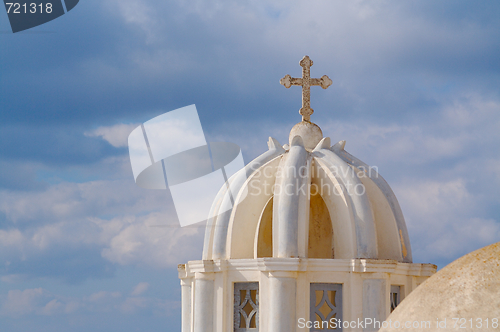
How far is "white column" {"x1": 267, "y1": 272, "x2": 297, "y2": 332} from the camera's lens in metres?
13.5

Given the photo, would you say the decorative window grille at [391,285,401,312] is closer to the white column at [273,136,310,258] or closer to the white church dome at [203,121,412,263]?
the white church dome at [203,121,412,263]

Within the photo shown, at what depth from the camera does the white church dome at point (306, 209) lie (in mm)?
14188

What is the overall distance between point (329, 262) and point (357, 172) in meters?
2.75

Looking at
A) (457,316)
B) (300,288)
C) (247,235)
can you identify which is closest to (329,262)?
(300,288)

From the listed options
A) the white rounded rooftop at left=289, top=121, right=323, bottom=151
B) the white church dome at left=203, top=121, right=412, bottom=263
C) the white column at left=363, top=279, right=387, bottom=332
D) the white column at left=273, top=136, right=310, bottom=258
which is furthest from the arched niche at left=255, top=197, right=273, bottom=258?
the white column at left=363, top=279, right=387, bottom=332

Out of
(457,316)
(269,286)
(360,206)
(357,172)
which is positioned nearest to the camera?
(457,316)

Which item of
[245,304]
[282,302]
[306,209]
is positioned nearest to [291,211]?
[306,209]

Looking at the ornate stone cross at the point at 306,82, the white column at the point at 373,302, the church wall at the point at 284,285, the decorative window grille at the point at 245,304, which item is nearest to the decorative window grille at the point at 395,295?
the church wall at the point at 284,285

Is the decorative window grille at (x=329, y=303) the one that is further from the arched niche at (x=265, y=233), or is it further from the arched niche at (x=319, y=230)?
the arched niche at (x=319, y=230)

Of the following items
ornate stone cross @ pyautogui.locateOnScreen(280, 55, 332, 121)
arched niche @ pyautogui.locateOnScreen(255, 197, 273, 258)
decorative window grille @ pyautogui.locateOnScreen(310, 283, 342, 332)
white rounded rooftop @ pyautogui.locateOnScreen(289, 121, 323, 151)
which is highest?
ornate stone cross @ pyautogui.locateOnScreen(280, 55, 332, 121)

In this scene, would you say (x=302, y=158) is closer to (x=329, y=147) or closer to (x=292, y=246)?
(x=329, y=147)

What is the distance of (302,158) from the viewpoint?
15.1m

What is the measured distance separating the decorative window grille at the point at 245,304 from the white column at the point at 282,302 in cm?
60

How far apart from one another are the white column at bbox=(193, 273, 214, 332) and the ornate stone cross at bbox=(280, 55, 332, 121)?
4.79m
